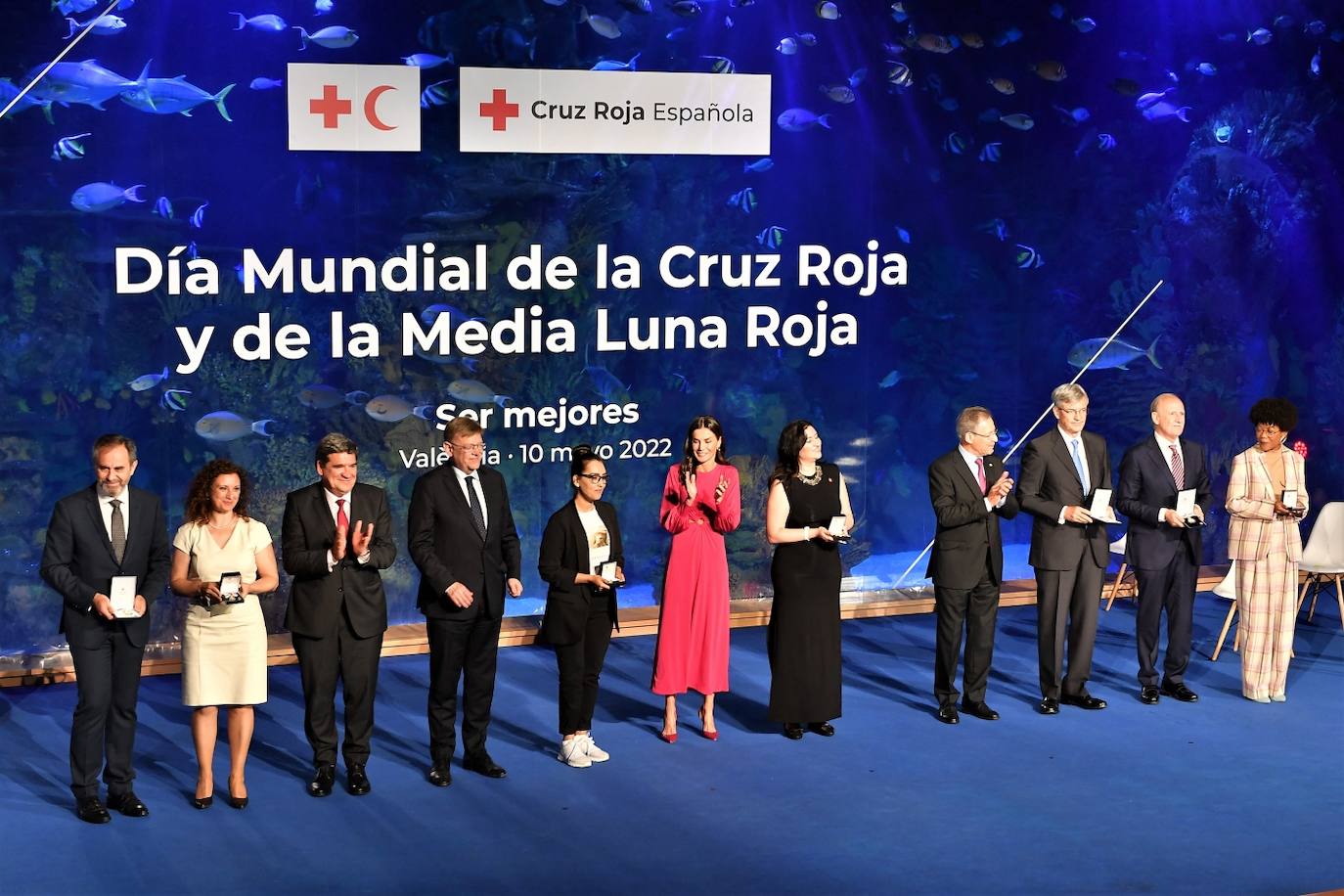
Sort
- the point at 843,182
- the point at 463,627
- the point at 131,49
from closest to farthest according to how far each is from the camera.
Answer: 1. the point at 463,627
2. the point at 131,49
3. the point at 843,182

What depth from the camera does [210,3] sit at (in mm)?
8383

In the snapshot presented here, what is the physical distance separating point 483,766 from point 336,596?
951 mm

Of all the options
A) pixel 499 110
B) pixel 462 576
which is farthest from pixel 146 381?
pixel 462 576

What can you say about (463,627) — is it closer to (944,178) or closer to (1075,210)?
(944,178)

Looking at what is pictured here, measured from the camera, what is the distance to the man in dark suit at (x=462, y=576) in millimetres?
6762

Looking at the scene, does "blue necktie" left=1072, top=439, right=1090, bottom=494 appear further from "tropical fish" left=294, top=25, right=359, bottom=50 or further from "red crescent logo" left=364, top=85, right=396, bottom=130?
"tropical fish" left=294, top=25, right=359, bottom=50

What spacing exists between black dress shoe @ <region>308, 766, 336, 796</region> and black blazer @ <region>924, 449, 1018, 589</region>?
2.78m

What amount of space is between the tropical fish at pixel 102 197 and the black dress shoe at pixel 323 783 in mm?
3198

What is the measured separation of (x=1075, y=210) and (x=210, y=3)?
5.06m

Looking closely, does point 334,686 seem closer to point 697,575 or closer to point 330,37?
point 697,575

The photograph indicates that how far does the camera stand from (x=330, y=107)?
8656mm

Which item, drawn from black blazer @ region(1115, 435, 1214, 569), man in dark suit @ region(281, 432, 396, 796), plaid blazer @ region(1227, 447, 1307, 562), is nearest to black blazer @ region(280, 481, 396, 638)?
man in dark suit @ region(281, 432, 396, 796)

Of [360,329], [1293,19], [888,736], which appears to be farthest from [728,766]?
[1293,19]

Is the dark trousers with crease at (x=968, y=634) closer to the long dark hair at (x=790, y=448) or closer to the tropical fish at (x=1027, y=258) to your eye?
the long dark hair at (x=790, y=448)
